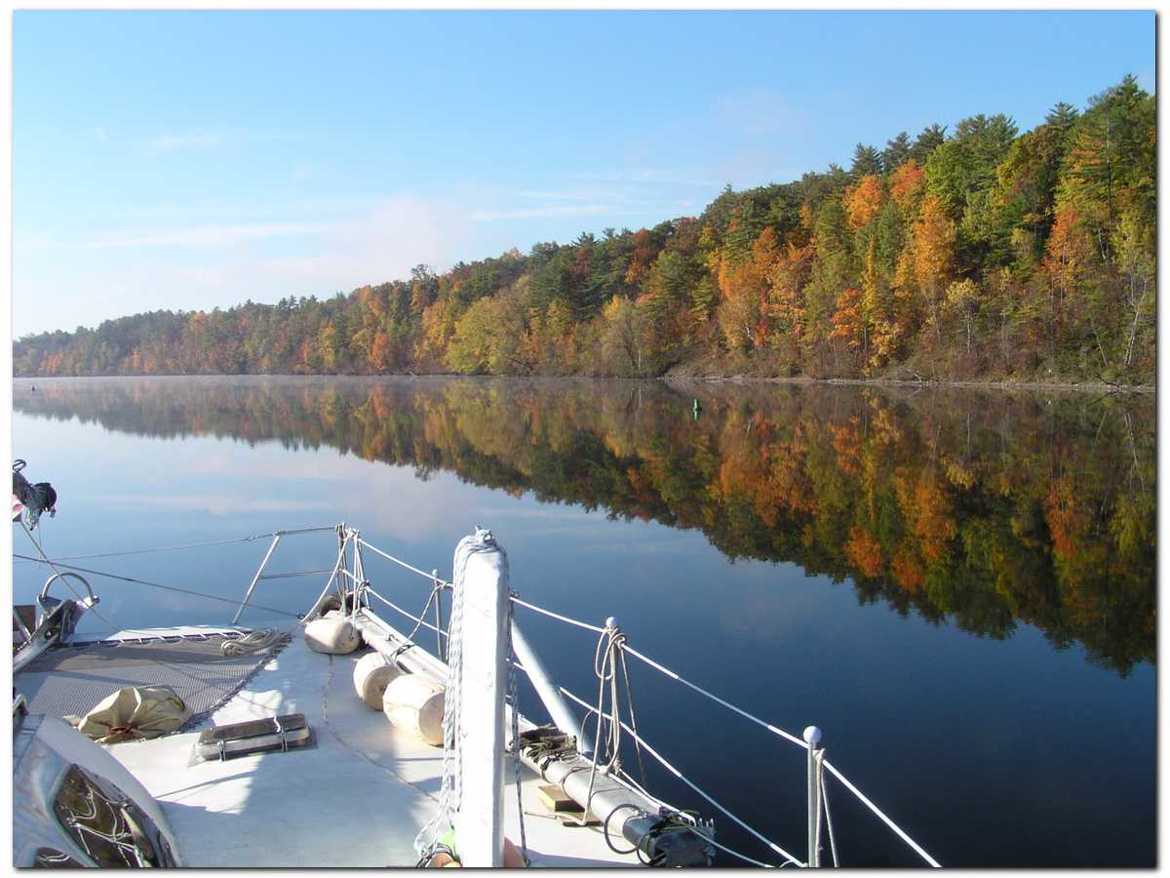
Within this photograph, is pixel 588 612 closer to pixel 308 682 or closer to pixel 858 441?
pixel 308 682

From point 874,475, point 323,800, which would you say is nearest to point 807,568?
point 874,475

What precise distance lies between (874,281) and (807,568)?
52.6m

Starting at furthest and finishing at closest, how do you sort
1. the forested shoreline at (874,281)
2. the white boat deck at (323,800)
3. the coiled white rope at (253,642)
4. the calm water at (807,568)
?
1. the forested shoreline at (874,281)
2. the coiled white rope at (253,642)
3. the calm water at (807,568)
4. the white boat deck at (323,800)

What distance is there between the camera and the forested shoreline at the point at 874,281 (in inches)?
1972

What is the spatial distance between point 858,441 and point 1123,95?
93.6 feet

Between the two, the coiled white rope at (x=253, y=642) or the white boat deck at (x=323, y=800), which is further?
the coiled white rope at (x=253, y=642)

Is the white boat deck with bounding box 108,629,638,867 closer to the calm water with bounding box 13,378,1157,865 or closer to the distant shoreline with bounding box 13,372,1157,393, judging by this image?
the calm water with bounding box 13,378,1157,865

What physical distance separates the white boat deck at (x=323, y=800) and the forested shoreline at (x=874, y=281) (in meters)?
33.3

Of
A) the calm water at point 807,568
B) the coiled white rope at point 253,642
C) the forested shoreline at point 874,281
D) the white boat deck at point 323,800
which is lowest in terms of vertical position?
the calm water at point 807,568

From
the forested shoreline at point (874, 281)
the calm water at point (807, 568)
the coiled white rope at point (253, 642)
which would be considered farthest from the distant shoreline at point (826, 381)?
the coiled white rope at point (253, 642)

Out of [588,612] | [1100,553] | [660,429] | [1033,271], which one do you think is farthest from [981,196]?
[588,612]

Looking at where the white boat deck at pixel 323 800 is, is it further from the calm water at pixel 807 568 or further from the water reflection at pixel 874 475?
the water reflection at pixel 874 475

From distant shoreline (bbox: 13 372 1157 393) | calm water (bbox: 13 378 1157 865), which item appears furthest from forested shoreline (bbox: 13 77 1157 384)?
calm water (bbox: 13 378 1157 865)

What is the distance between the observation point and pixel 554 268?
94000mm
